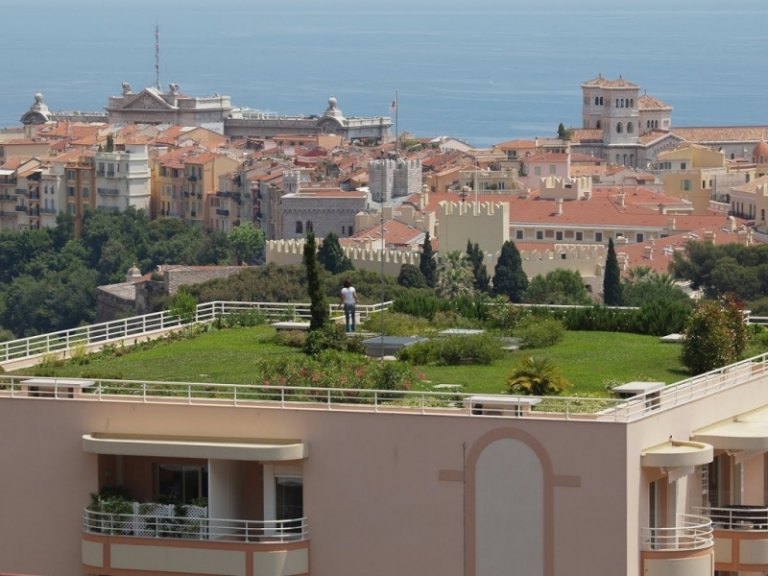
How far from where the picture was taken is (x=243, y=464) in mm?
19984

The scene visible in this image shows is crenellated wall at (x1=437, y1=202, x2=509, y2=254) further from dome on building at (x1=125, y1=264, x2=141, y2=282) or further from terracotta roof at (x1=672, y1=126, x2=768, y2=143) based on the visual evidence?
terracotta roof at (x1=672, y1=126, x2=768, y2=143)

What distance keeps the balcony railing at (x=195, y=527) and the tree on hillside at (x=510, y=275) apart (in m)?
58.9

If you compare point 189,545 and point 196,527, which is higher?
point 196,527

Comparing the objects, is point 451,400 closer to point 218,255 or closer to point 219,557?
point 219,557

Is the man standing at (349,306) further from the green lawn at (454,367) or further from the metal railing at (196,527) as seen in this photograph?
the metal railing at (196,527)

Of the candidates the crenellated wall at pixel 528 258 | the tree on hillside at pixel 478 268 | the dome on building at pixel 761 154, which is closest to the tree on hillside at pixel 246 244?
the crenellated wall at pixel 528 258

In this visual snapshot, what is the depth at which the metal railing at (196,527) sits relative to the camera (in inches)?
774

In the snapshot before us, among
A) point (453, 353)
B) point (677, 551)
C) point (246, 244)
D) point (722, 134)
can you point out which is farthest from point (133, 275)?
point (677, 551)

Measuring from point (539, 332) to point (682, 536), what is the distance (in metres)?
5.98

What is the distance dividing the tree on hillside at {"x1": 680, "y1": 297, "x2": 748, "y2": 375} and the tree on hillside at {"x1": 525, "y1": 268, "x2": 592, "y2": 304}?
45712 mm

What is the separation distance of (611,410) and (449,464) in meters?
1.10

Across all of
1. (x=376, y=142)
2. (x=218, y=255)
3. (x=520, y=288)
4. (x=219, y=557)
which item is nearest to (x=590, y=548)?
(x=219, y=557)

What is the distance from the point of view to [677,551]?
63.4 feet

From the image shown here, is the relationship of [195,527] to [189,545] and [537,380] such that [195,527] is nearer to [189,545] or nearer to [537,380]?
[189,545]
